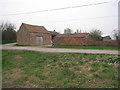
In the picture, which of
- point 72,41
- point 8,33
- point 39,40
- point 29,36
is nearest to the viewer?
point 72,41

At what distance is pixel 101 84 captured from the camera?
452 centimetres

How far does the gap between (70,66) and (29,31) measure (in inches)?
958

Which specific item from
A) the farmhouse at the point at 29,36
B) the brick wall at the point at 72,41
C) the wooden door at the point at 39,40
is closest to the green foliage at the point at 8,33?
the farmhouse at the point at 29,36

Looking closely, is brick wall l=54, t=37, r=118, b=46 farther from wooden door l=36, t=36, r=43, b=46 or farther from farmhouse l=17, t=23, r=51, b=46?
farmhouse l=17, t=23, r=51, b=46

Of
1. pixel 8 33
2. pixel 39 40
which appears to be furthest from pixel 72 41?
pixel 8 33

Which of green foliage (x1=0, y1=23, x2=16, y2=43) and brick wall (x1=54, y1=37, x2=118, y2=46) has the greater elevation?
green foliage (x1=0, y1=23, x2=16, y2=43)

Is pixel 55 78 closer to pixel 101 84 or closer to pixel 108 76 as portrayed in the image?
pixel 101 84

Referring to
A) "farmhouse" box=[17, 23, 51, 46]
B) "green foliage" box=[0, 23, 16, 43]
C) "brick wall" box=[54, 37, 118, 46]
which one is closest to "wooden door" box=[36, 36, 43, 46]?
"farmhouse" box=[17, 23, 51, 46]

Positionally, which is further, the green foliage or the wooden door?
the green foliage

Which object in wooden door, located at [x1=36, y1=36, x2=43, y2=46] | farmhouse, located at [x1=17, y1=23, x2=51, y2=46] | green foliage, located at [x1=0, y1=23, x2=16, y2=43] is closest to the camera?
farmhouse, located at [x1=17, y1=23, x2=51, y2=46]

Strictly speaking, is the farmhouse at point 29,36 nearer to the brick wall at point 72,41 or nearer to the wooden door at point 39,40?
the wooden door at point 39,40

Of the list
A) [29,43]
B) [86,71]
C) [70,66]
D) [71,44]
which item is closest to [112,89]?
[86,71]

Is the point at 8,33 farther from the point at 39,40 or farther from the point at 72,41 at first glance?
the point at 72,41

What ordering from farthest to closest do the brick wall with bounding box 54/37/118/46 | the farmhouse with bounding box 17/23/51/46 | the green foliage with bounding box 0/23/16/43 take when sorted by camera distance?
the green foliage with bounding box 0/23/16/43 < the farmhouse with bounding box 17/23/51/46 < the brick wall with bounding box 54/37/118/46
